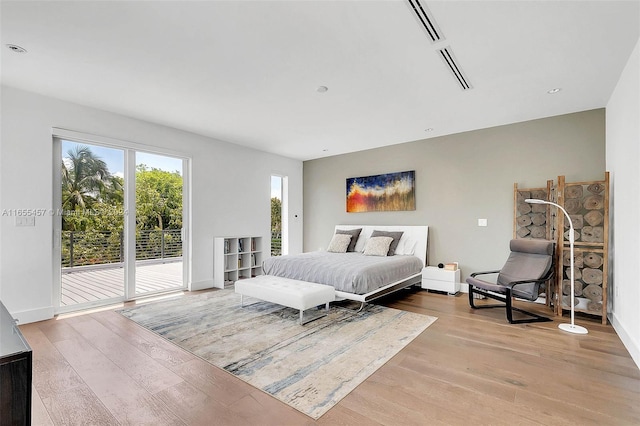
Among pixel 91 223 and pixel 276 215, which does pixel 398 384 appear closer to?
pixel 91 223

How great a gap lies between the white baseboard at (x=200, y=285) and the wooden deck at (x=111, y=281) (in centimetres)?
22

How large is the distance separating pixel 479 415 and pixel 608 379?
1.27m

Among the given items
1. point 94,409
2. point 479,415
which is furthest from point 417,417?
point 94,409

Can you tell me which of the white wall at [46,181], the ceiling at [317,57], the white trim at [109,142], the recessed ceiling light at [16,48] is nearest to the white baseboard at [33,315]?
the white wall at [46,181]

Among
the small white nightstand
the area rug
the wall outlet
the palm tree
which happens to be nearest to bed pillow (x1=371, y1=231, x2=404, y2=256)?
the small white nightstand

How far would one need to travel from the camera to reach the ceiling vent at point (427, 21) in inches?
85.0

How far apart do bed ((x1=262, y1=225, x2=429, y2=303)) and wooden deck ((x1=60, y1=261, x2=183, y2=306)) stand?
1710mm

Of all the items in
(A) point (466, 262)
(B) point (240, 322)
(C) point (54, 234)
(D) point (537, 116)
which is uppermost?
(D) point (537, 116)

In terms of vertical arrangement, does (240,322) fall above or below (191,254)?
below

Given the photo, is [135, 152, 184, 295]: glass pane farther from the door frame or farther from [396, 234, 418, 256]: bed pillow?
[396, 234, 418, 256]: bed pillow

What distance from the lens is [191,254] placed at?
521 cm

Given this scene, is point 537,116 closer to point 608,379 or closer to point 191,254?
point 608,379

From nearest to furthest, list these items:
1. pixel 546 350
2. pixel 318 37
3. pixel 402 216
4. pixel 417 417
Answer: pixel 417 417
pixel 318 37
pixel 546 350
pixel 402 216

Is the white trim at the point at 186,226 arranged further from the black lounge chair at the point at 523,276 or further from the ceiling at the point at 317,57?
the black lounge chair at the point at 523,276
